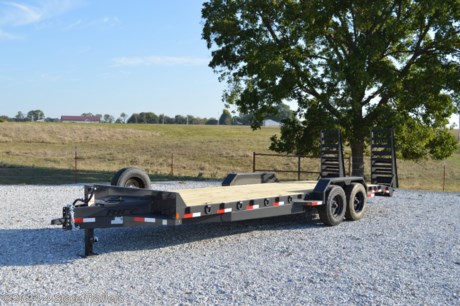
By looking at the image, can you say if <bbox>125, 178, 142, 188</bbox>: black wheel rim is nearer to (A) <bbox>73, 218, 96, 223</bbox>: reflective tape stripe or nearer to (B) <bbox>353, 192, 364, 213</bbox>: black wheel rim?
(A) <bbox>73, 218, 96, 223</bbox>: reflective tape stripe

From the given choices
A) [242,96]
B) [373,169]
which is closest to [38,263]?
[373,169]

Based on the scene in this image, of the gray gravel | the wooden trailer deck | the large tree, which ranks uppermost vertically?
the large tree

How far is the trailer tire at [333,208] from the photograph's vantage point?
10.3m

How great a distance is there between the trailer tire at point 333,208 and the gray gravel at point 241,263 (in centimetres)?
18

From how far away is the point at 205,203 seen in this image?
8.19 m

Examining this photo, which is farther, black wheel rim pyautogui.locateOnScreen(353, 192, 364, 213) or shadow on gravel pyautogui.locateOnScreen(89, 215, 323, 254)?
black wheel rim pyautogui.locateOnScreen(353, 192, 364, 213)

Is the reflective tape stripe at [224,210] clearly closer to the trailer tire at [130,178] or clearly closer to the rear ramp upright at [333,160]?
the trailer tire at [130,178]

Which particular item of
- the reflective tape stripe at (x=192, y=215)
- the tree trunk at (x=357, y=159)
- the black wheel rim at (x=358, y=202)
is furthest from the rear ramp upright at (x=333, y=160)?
the tree trunk at (x=357, y=159)

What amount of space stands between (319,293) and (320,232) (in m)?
3.87

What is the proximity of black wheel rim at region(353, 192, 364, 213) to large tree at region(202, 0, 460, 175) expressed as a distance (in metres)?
8.88

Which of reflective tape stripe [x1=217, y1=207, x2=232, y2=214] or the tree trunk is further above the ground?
the tree trunk

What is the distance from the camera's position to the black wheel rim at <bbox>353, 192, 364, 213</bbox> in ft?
37.8

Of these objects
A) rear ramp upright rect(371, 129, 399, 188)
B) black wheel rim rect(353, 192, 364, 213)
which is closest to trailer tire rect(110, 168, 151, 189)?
black wheel rim rect(353, 192, 364, 213)

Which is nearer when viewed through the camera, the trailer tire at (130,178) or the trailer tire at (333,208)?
the trailer tire at (130,178)
